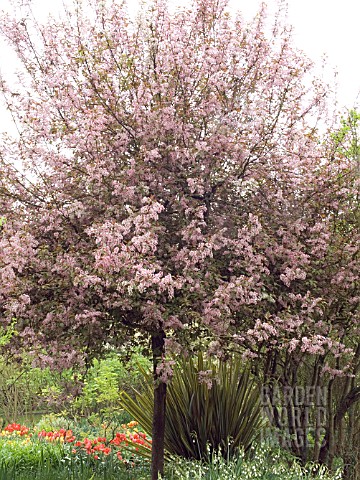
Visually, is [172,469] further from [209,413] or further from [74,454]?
[74,454]

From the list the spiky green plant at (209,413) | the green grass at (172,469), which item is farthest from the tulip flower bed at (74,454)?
the spiky green plant at (209,413)

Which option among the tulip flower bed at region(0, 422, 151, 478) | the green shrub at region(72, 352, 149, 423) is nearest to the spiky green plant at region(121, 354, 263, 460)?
the tulip flower bed at region(0, 422, 151, 478)

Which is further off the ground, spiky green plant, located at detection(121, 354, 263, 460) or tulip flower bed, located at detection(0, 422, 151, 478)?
spiky green plant, located at detection(121, 354, 263, 460)

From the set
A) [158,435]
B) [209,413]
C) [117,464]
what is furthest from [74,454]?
[209,413]

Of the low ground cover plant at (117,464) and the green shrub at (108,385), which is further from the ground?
the green shrub at (108,385)

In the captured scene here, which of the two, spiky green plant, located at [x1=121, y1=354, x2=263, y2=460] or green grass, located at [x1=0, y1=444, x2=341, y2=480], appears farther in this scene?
spiky green plant, located at [x1=121, y1=354, x2=263, y2=460]

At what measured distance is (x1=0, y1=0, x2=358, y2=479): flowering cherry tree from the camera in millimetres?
5211

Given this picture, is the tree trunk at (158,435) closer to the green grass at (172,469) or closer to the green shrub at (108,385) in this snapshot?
the green grass at (172,469)

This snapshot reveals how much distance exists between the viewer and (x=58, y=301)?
5.43 m

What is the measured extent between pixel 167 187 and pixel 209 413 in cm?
254

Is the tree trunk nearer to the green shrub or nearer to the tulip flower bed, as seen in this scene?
the tulip flower bed

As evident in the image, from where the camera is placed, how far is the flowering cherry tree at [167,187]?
5211mm

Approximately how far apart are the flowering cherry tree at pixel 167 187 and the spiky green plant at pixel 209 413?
27.5 inches

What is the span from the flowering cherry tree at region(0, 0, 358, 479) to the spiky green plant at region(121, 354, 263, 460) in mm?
699
